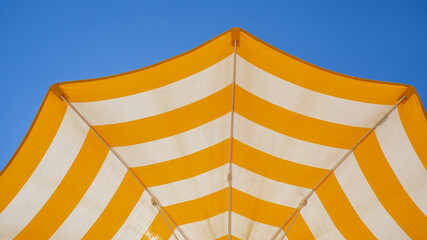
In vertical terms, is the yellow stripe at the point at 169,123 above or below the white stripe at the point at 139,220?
above

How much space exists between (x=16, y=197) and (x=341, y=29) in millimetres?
15877

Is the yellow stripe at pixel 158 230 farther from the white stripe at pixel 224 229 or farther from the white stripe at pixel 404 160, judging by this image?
the white stripe at pixel 404 160

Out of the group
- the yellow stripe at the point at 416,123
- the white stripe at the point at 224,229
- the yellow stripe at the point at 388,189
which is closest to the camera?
the yellow stripe at the point at 416,123

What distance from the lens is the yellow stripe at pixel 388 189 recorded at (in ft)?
4.62

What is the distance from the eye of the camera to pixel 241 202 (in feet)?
6.51

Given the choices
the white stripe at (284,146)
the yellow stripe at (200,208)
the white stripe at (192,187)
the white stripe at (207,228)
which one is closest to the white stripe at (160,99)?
the white stripe at (284,146)

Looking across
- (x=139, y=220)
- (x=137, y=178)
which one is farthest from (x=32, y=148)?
(x=139, y=220)

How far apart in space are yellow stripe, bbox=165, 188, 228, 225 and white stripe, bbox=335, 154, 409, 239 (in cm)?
82

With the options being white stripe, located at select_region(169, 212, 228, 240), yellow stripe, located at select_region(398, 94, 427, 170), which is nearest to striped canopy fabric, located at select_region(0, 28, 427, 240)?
yellow stripe, located at select_region(398, 94, 427, 170)

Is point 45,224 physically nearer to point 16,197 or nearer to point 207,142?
point 16,197

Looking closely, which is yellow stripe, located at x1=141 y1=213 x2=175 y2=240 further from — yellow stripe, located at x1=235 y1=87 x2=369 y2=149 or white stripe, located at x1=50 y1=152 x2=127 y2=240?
yellow stripe, located at x1=235 y1=87 x2=369 y2=149

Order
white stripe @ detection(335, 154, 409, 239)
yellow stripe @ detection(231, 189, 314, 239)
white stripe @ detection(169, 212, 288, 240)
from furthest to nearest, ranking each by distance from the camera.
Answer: white stripe @ detection(169, 212, 288, 240) → yellow stripe @ detection(231, 189, 314, 239) → white stripe @ detection(335, 154, 409, 239)

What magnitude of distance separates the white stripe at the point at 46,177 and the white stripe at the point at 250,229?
49.8 inches

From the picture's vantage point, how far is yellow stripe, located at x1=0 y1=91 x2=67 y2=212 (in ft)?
4.19
